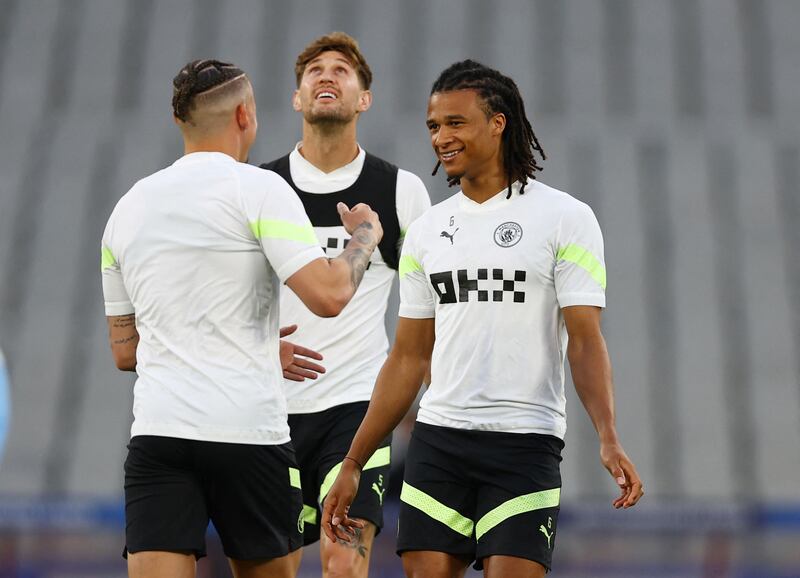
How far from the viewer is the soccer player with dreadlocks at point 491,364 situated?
3729 millimetres

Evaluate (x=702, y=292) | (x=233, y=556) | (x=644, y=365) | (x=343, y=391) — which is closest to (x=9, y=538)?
(x=343, y=391)

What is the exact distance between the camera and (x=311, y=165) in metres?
5.38

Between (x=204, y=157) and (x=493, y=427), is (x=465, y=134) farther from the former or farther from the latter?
(x=493, y=427)

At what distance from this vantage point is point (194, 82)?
151 inches

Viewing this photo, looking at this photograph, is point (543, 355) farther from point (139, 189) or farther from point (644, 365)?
point (644, 365)

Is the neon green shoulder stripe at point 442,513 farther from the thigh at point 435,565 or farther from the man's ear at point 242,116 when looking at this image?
the man's ear at point 242,116

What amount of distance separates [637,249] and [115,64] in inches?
266

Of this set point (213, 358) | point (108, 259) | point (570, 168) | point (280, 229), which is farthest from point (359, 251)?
point (570, 168)

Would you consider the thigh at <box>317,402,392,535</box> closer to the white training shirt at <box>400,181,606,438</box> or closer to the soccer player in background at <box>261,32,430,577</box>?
the soccer player in background at <box>261,32,430,577</box>

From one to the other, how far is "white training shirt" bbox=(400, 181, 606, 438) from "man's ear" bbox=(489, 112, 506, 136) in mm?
273

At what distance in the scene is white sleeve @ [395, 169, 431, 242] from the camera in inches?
206

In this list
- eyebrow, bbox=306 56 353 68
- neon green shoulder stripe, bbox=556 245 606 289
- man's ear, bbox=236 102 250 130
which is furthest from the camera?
eyebrow, bbox=306 56 353 68

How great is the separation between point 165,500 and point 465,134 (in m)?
1.53

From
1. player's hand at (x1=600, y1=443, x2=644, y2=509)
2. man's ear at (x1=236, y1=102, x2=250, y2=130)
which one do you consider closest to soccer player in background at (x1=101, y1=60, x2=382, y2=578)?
man's ear at (x1=236, y1=102, x2=250, y2=130)
